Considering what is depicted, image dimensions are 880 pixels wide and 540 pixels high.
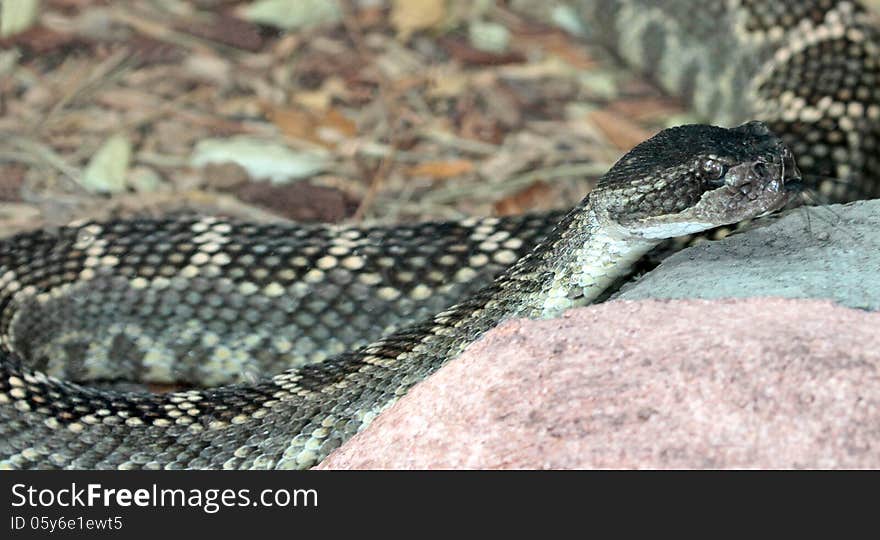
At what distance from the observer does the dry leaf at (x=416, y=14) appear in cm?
857

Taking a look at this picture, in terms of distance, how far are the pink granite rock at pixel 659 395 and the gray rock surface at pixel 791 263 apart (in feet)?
0.65

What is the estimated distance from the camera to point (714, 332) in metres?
3.69

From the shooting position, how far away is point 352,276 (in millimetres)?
5703

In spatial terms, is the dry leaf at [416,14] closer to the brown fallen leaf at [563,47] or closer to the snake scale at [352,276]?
the brown fallen leaf at [563,47]

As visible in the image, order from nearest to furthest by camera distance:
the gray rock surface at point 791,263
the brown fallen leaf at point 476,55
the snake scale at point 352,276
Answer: the gray rock surface at point 791,263 → the snake scale at point 352,276 → the brown fallen leaf at point 476,55

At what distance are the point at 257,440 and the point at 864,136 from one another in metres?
3.65

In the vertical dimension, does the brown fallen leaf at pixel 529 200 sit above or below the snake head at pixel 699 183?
below

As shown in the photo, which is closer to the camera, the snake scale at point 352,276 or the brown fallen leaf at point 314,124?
the snake scale at point 352,276

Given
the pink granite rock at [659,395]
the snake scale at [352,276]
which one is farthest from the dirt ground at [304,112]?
the pink granite rock at [659,395]

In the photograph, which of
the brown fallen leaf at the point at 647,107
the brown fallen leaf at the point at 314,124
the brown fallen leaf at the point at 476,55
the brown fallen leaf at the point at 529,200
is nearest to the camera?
→ the brown fallen leaf at the point at 529,200

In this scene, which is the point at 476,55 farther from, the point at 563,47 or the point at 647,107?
the point at 647,107

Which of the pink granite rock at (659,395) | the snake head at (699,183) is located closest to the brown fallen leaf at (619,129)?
the snake head at (699,183)
